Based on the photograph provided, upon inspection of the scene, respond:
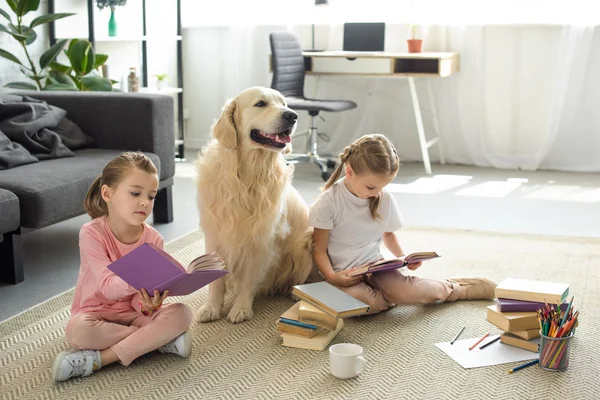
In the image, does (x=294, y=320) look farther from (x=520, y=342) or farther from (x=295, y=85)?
(x=295, y=85)

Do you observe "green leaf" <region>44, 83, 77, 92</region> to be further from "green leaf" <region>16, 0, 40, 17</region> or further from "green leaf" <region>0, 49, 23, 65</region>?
"green leaf" <region>16, 0, 40, 17</region>

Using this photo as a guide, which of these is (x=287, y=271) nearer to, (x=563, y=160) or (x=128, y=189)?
(x=128, y=189)

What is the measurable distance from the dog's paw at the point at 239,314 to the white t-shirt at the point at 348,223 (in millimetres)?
337

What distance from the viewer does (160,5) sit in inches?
229

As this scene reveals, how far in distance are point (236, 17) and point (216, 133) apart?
3.66m

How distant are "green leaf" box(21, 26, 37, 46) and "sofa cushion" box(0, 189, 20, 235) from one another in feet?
5.68

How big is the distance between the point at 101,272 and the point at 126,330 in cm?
18

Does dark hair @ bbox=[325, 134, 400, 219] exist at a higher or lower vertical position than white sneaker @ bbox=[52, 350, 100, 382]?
higher

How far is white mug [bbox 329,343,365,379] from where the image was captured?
2021 mm

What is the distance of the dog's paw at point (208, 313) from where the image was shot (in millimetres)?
2488

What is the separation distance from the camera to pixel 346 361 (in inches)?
79.5

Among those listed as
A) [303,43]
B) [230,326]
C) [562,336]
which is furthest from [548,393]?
[303,43]

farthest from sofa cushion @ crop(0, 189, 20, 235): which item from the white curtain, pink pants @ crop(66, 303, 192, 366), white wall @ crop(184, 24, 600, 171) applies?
white wall @ crop(184, 24, 600, 171)

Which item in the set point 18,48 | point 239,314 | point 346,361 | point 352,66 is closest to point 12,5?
point 18,48
